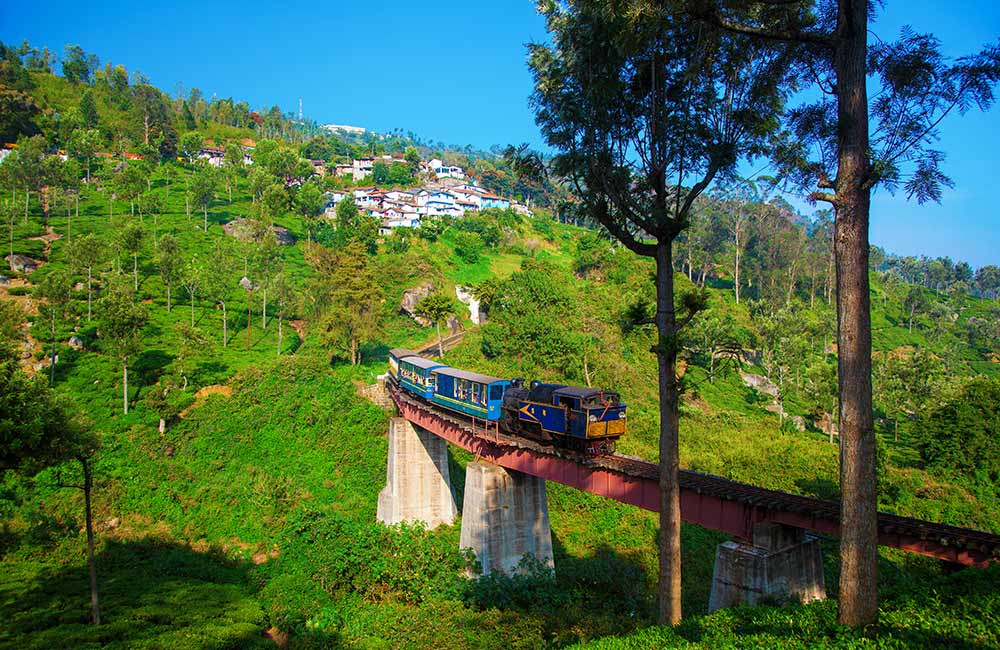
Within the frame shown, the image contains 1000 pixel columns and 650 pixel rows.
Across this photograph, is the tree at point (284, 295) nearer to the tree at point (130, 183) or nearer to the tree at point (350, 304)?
the tree at point (350, 304)

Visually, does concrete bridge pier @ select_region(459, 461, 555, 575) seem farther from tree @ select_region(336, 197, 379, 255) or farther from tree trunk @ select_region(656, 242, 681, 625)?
tree @ select_region(336, 197, 379, 255)

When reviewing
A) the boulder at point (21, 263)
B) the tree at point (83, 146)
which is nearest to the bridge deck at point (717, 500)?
the boulder at point (21, 263)

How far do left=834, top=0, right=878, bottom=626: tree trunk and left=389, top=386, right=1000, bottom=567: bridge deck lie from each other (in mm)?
3886

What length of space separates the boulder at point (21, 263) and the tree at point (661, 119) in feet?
196

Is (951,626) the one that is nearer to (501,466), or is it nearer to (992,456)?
(501,466)

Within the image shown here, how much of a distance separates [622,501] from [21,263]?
202ft

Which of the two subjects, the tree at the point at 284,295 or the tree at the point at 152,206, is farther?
the tree at the point at 152,206

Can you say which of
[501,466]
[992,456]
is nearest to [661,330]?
[501,466]

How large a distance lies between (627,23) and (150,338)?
154 feet

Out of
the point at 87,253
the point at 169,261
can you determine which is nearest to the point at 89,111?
the point at 87,253

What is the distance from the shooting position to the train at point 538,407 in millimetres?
19859

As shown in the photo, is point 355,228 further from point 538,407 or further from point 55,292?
point 538,407

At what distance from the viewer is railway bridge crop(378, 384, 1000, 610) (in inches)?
521

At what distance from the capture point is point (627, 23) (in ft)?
35.1
